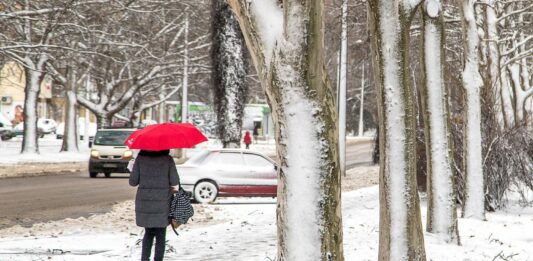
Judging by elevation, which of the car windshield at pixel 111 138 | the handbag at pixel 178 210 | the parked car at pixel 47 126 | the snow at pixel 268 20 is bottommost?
the handbag at pixel 178 210

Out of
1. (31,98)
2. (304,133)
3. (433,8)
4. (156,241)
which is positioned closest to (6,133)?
(31,98)

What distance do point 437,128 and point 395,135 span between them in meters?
3.43

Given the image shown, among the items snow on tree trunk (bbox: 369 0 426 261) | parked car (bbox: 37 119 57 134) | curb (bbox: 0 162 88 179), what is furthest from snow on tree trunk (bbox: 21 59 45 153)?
parked car (bbox: 37 119 57 134)

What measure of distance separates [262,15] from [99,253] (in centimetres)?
501

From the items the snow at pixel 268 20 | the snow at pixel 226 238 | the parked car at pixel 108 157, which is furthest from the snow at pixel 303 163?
the parked car at pixel 108 157

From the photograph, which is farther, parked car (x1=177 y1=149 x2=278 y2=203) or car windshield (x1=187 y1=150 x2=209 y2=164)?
car windshield (x1=187 y1=150 x2=209 y2=164)

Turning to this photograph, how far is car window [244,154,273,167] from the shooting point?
19.3 m

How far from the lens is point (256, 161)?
63.6 ft

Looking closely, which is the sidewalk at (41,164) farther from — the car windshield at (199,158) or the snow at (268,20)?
Answer: the snow at (268,20)

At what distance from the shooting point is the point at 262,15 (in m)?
6.11

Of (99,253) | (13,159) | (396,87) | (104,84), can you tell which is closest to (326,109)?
(396,87)

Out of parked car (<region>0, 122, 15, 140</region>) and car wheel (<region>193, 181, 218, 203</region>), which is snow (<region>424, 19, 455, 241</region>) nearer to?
car wheel (<region>193, 181, 218, 203</region>)

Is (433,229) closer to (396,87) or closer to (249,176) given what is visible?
(396,87)

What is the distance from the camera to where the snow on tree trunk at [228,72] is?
30.0 metres
